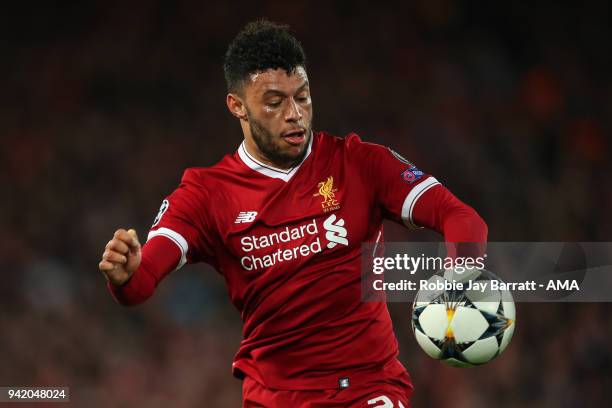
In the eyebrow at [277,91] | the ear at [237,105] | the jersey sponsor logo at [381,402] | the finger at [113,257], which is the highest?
the ear at [237,105]

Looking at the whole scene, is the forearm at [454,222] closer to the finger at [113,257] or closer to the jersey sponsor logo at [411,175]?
A: the jersey sponsor logo at [411,175]

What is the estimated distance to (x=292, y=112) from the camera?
155 inches

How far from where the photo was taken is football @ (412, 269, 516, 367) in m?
3.52

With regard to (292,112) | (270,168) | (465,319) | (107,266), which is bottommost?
(465,319)

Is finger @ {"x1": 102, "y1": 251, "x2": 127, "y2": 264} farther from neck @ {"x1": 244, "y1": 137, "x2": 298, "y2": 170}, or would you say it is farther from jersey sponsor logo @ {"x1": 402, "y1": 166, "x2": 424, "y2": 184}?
jersey sponsor logo @ {"x1": 402, "y1": 166, "x2": 424, "y2": 184}

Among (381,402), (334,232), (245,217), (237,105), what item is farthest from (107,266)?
(381,402)

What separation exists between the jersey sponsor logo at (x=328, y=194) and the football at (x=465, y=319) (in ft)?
1.88

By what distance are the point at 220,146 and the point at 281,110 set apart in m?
6.22

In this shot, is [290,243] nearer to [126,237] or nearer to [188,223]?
[188,223]

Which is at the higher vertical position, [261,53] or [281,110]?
[261,53]

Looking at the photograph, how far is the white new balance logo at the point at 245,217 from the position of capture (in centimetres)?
398

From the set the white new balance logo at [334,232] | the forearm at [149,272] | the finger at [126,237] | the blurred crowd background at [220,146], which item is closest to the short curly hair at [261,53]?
the white new balance logo at [334,232]

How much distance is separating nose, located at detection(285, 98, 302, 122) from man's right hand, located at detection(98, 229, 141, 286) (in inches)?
33.7

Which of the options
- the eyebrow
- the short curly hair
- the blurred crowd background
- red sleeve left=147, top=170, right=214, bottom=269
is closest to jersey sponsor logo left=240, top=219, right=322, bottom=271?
red sleeve left=147, top=170, right=214, bottom=269
